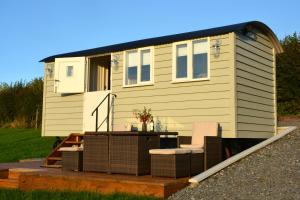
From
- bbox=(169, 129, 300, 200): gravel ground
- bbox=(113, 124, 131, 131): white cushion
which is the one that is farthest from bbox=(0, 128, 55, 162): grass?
bbox=(169, 129, 300, 200): gravel ground

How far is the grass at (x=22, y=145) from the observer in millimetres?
13734

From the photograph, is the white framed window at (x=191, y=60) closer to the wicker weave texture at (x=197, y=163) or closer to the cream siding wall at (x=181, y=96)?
the cream siding wall at (x=181, y=96)

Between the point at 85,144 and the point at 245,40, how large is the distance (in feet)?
14.1

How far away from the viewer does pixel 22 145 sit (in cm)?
1658

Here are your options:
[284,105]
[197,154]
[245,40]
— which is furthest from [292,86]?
[197,154]

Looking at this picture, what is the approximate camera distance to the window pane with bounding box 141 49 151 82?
1051 centimetres

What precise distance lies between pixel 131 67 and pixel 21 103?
14538mm

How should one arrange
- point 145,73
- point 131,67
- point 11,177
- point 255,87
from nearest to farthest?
point 11,177 < point 255,87 < point 145,73 < point 131,67

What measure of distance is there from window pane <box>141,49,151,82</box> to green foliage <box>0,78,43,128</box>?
13.1 meters

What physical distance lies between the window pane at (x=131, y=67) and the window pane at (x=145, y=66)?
0.20 meters

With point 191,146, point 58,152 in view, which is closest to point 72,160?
point 58,152

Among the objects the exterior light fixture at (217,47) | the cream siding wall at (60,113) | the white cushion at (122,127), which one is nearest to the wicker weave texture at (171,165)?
the exterior light fixture at (217,47)

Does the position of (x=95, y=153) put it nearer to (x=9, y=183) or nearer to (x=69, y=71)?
(x=9, y=183)

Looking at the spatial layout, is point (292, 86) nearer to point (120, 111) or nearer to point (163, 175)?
point (120, 111)
